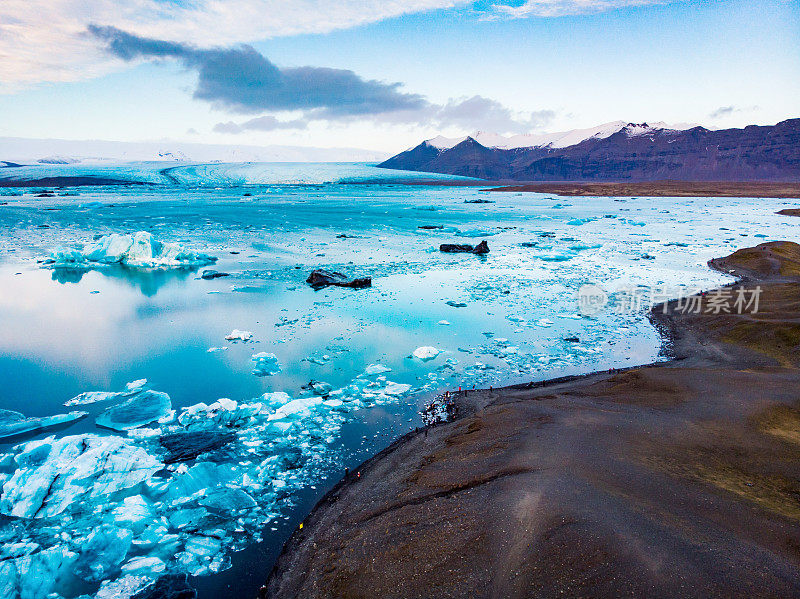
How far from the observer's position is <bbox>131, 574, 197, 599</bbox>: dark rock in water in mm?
4750

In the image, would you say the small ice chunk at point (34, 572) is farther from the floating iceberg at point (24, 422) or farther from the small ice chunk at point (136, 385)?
the small ice chunk at point (136, 385)

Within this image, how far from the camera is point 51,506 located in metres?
5.86

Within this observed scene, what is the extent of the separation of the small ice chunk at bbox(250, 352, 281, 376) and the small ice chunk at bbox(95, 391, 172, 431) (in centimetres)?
197

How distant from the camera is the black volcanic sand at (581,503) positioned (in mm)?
4117

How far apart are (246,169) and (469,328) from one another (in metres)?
111

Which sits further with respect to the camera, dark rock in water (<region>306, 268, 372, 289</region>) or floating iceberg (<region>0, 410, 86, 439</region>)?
dark rock in water (<region>306, 268, 372, 289</region>)

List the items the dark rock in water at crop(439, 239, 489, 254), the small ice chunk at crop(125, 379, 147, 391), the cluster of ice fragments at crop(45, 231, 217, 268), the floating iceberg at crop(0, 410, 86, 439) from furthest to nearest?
the dark rock in water at crop(439, 239, 489, 254)
the cluster of ice fragments at crop(45, 231, 217, 268)
the small ice chunk at crop(125, 379, 147, 391)
the floating iceberg at crop(0, 410, 86, 439)

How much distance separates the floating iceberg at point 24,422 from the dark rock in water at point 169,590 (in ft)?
15.6

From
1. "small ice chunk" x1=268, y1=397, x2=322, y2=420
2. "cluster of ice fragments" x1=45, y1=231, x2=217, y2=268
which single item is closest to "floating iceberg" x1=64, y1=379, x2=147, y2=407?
"small ice chunk" x1=268, y1=397, x2=322, y2=420

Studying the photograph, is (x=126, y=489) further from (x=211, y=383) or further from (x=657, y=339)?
(x=657, y=339)

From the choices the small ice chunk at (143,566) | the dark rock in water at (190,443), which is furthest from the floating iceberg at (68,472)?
the small ice chunk at (143,566)

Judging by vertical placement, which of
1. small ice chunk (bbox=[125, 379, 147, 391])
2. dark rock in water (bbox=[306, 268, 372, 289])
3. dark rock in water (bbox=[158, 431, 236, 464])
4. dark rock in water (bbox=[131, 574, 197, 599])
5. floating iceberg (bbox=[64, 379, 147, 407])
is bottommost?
dark rock in water (bbox=[131, 574, 197, 599])

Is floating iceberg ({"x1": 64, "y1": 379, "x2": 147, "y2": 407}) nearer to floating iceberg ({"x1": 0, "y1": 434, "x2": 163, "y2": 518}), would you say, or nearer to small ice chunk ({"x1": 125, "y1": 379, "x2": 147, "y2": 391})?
small ice chunk ({"x1": 125, "y1": 379, "x2": 147, "y2": 391})

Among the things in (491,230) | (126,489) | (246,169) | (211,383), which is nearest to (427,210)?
(491,230)
